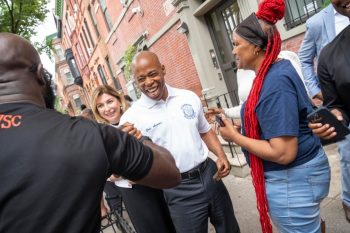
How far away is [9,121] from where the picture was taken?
3.93 feet

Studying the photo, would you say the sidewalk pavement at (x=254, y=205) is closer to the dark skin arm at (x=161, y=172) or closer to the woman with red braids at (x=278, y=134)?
the woman with red braids at (x=278, y=134)

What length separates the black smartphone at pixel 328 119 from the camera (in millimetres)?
1749

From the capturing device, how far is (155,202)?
2.83 m

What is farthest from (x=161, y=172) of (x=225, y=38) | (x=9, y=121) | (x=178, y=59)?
(x=178, y=59)

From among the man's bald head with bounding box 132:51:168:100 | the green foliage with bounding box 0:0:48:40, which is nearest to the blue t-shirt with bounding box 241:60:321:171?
the man's bald head with bounding box 132:51:168:100

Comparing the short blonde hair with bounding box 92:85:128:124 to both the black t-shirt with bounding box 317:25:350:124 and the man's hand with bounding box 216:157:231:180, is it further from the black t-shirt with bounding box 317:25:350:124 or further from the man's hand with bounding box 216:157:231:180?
the black t-shirt with bounding box 317:25:350:124

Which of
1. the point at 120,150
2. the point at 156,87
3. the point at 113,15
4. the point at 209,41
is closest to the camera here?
the point at 120,150

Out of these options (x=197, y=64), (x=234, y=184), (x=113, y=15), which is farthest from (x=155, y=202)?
(x=113, y=15)

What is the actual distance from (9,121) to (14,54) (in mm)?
315

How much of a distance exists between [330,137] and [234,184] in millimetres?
3249

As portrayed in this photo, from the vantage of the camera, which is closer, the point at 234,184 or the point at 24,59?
the point at 24,59

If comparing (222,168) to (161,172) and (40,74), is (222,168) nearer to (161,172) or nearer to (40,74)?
(161,172)

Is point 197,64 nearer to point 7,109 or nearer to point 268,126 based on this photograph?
point 268,126

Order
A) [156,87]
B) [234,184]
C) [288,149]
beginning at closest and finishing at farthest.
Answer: [288,149] → [156,87] → [234,184]
